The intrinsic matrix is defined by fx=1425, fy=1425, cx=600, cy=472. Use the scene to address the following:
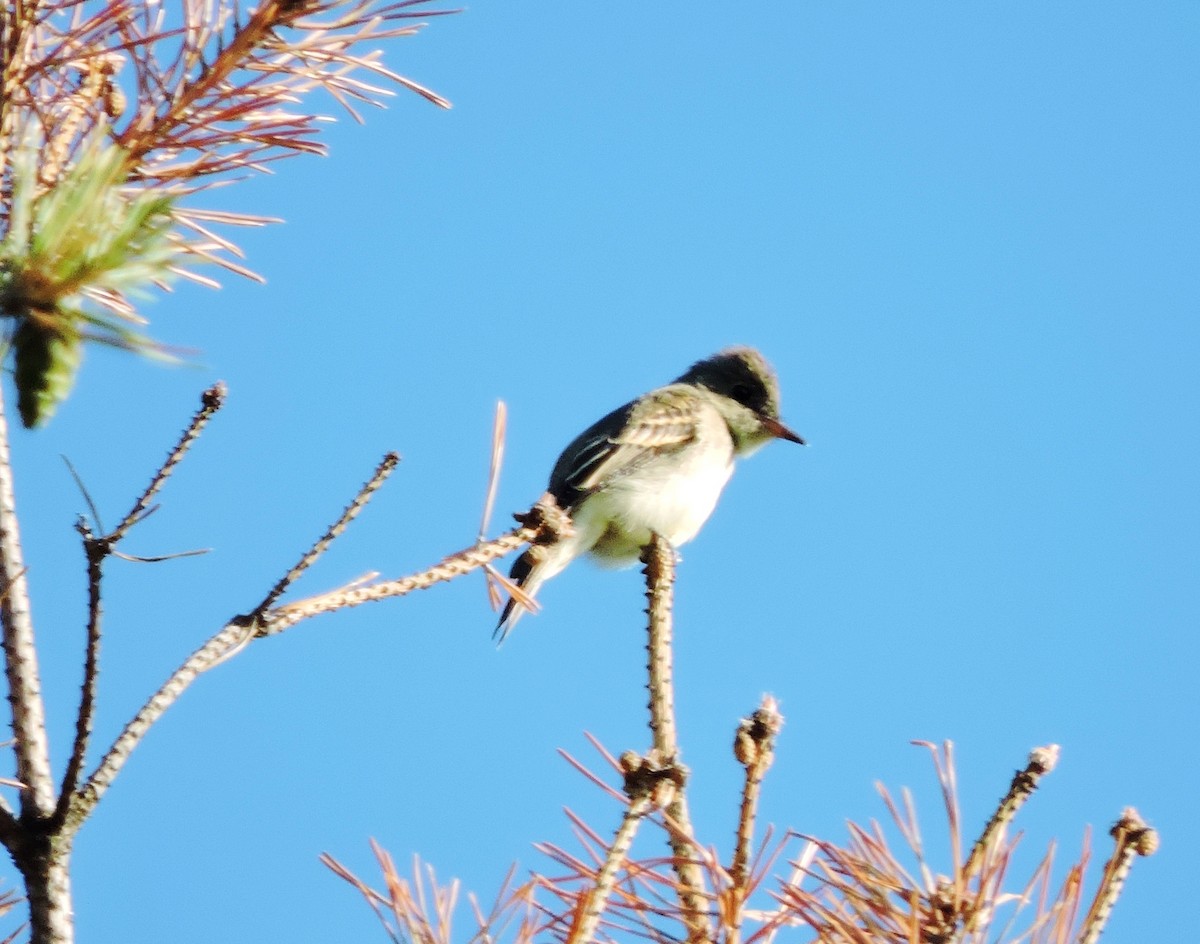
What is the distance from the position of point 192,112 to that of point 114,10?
19 cm

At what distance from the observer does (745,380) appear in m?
5.82

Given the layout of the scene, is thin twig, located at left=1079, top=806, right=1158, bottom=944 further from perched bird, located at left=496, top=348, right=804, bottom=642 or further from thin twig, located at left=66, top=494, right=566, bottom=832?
perched bird, located at left=496, top=348, right=804, bottom=642

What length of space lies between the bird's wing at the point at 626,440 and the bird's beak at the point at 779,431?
1.09 feet

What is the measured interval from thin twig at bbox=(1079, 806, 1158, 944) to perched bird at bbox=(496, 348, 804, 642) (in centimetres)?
305

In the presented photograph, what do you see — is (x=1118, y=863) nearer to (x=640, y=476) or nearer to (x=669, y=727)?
(x=669, y=727)

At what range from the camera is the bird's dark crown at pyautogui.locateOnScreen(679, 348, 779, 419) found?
19.0ft

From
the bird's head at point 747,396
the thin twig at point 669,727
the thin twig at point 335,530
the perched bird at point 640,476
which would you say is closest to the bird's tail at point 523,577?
the perched bird at point 640,476

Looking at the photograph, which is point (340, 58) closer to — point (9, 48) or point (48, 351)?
point (9, 48)

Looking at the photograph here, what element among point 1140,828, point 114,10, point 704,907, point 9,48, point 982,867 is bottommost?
point 704,907

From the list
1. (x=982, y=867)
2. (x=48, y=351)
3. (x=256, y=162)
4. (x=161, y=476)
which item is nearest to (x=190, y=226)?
(x=256, y=162)

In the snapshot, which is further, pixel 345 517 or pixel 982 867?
pixel 345 517

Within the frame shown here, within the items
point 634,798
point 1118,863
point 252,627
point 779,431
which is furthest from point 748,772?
point 779,431

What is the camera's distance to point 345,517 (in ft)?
5.52

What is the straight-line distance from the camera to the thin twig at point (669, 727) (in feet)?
5.17
